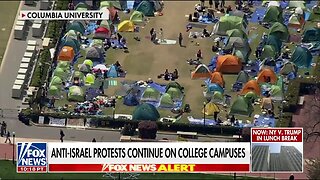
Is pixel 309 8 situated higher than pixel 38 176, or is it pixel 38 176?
pixel 309 8

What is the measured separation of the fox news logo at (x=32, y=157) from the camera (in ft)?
376

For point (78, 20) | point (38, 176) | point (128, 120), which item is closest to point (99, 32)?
point (78, 20)

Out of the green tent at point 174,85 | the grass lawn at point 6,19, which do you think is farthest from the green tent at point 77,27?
the green tent at point 174,85

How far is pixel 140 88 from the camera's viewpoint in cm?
13988

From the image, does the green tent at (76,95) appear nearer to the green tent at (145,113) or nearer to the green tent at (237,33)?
the green tent at (145,113)

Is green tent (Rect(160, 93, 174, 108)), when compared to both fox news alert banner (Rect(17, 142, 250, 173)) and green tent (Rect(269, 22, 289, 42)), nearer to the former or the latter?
green tent (Rect(269, 22, 289, 42))

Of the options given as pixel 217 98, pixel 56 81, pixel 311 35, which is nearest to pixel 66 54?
pixel 56 81

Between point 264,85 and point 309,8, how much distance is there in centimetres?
1809

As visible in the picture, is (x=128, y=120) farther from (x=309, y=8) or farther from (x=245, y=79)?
(x=309, y=8)

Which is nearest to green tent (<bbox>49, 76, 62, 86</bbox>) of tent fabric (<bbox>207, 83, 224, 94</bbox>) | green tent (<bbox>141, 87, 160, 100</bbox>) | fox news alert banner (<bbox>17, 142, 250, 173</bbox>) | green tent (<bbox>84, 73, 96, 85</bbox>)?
green tent (<bbox>84, 73, 96, 85</bbox>)

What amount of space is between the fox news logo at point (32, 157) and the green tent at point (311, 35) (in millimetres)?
42938

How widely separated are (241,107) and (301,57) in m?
12.1

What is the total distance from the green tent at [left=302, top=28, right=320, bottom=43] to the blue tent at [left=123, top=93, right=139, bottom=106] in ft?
72.5

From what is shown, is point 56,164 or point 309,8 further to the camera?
point 309,8
